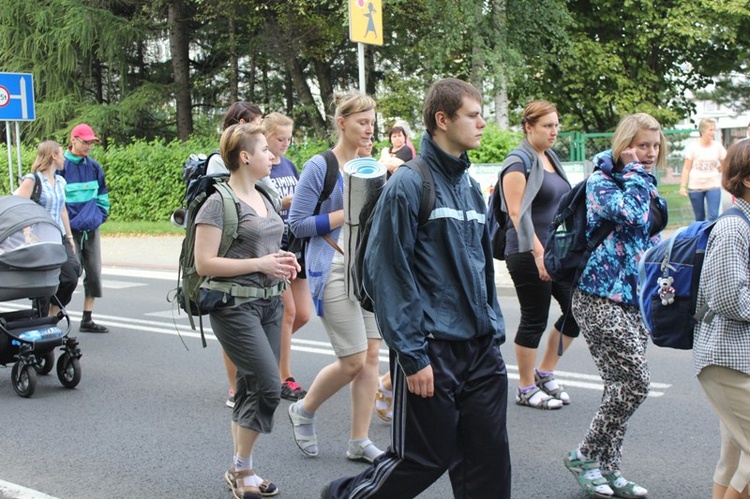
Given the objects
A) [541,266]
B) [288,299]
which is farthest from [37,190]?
[541,266]

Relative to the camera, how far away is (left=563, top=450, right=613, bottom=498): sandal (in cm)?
436

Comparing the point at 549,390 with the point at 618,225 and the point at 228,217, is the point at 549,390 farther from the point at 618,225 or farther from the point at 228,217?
the point at 228,217

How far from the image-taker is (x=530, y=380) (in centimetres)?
607

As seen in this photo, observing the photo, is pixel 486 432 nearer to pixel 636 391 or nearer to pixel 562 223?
pixel 636 391

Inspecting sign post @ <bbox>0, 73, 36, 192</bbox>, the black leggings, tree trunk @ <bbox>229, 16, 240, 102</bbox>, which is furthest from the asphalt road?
tree trunk @ <bbox>229, 16, 240, 102</bbox>

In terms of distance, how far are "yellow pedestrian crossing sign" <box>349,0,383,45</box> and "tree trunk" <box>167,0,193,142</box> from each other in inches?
771

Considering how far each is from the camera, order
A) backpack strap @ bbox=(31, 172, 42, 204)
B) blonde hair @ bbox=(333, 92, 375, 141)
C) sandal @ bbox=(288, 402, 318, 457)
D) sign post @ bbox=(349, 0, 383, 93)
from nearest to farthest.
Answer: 1. blonde hair @ bbox=(333, 92, 375, 141)
2. sandal @ bbox=(288, 402, 318, 457)
3. backpack strap @ bbox=(31, 172, 42, 204)
4. sign post @ bbox=(349, 0, 383, 93)

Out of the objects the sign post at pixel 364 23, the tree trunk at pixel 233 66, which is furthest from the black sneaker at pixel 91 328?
the tree trunk at pixel 233 66

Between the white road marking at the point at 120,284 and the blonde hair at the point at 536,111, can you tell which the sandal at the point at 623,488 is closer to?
the blonde hair at the point at 536,111

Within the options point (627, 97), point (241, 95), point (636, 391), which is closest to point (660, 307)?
point (636, 391)

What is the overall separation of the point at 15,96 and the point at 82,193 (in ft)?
21.0

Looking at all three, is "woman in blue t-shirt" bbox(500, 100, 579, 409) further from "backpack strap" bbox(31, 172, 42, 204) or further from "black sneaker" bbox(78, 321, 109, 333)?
"black sneaker" bbox(78, 321, 109, 333)

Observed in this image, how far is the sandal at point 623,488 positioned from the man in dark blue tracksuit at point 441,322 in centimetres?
123

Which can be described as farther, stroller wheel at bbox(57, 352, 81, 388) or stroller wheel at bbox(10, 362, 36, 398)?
stroller wheel at bbox(57, 352, 81, 388)
